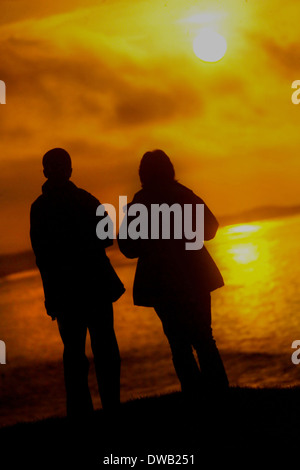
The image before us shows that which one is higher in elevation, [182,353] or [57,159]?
[57,159]

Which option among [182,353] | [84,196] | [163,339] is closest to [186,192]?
[84,196]

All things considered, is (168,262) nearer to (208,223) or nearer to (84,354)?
(208,223)

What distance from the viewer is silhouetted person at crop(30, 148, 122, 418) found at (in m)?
7.02

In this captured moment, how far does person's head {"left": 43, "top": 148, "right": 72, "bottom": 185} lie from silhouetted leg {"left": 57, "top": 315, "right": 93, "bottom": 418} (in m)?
1.10

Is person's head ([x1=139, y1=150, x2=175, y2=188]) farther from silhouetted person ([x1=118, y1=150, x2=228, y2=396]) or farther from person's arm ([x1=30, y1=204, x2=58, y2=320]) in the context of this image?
person's arm ([x1=30, y1=204, x2=58, y2=320])

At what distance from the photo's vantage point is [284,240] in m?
70.9

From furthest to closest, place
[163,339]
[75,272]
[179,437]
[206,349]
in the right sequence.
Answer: [163,339], [75,272], [206,349], [179,437]

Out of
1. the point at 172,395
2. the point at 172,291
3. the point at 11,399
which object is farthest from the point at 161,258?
the point at 11,399

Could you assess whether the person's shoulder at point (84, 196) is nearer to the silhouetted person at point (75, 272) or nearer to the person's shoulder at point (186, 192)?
the silhouetted person at point (75, 272)

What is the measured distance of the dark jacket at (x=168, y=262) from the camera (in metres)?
6.93

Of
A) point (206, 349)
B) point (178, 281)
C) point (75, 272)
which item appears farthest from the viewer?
point (75, 272)

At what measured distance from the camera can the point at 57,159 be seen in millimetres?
6938

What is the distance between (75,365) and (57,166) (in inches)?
62.9

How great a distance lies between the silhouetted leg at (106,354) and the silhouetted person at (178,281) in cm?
30
